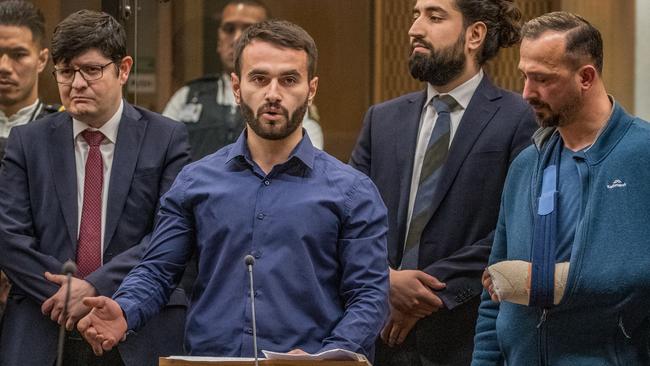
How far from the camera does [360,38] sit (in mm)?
4938

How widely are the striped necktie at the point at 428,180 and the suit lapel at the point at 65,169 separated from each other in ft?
3.33

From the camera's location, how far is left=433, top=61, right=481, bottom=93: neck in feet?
13.6

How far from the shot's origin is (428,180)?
4.04 m

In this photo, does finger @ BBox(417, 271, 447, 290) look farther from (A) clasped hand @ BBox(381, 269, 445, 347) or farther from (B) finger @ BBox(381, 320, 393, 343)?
(B) finger @ BBox(381, 320, 393, 343)

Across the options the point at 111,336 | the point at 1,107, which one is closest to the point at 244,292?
the point at 111,336

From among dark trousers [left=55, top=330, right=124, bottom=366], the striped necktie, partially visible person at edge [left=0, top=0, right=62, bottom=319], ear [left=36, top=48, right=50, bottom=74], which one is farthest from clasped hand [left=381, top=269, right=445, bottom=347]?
ear [left=36, top=48, right=50, bottom=74]

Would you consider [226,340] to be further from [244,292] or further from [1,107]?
[1,107]

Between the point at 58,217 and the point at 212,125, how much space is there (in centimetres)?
100

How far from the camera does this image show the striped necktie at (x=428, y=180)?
157 inches

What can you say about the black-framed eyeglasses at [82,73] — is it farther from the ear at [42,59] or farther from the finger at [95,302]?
the finger at [95,302]

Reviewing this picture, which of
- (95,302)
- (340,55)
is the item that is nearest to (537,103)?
(95,302)

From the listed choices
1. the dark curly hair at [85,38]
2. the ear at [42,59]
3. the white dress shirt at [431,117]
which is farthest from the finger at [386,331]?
the ear at [42,59]

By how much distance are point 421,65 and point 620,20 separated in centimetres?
143

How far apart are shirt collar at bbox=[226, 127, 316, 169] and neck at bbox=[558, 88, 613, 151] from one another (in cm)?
68
